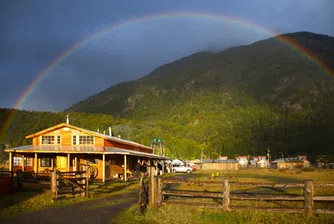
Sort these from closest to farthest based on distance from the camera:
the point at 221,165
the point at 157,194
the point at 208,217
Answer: the point at 208,217, the point at 157,194, the point at 221,165

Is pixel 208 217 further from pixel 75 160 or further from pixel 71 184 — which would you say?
pixel 75 160

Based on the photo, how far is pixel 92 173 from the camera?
3709 centimetres

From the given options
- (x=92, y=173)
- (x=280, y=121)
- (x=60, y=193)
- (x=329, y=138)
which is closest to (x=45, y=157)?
(x=92, y=173)

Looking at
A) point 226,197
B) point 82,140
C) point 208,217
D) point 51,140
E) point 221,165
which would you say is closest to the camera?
point 208,217

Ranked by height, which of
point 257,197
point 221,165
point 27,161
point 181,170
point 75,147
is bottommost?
point 221,165

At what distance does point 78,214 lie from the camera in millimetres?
14555

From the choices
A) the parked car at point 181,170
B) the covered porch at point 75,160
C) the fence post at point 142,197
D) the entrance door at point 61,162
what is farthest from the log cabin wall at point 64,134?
the parked car at point 181,170

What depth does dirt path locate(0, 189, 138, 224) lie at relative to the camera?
13.2 metres

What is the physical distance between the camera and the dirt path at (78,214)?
43.4 ft

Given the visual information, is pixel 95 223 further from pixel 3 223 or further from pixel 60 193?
pixel 60 193

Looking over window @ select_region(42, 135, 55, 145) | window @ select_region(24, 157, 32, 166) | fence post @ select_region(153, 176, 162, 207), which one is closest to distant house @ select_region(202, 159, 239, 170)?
window @ select_region(24, 157, 32, 166)

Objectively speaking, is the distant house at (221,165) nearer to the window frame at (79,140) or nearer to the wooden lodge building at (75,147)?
the wooden lodge building at (75,147)

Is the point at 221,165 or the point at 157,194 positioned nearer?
the point at 157,194

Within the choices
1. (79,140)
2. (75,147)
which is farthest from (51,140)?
(75,147)
